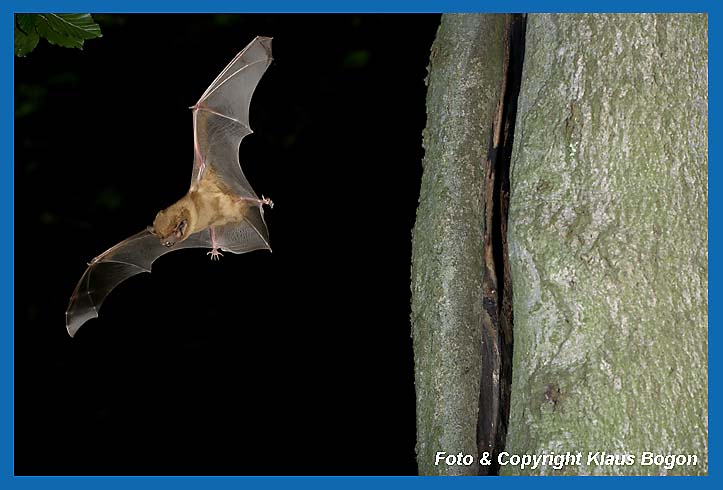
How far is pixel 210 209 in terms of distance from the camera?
2.36m

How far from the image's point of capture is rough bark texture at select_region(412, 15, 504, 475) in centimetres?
150

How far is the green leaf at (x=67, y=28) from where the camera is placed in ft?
5.18

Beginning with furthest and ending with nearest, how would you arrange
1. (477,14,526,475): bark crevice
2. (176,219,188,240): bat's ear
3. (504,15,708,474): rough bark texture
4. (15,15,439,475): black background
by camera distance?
(15,15,439,475): black background, (176,219,188,240): bat's ear, (477,14,526,475): bark crevice, (504,15,708,474): rough bark texture

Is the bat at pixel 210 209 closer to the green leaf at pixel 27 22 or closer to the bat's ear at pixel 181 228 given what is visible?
the bat's ear at pixel 181 228

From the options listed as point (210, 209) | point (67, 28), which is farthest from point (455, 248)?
point (210, 209)

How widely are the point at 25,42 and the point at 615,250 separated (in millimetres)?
1308

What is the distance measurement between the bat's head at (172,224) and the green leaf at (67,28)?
0.70 m

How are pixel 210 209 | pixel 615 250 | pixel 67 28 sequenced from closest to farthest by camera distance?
pixel 615 250, pixel 67 28, pixel 210 209

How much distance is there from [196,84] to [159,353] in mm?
1213

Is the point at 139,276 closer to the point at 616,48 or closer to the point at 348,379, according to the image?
the point at 348,379

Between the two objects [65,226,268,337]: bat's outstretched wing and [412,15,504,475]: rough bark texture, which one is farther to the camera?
[65,226,268,337]: bat's outstretched wing

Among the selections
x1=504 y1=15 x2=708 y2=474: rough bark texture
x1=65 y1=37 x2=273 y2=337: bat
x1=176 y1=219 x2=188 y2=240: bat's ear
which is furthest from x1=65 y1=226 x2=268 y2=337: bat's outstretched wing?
x1=504 y1=15 x2=708 y2=474: rough bark texture

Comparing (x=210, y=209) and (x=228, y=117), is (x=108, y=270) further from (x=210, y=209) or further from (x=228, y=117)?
(x=228, y=117)

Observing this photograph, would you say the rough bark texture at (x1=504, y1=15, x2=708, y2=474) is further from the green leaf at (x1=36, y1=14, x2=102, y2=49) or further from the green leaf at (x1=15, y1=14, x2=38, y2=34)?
the green leaf at (x1=15, y1=14, x2=38, y2=34)
